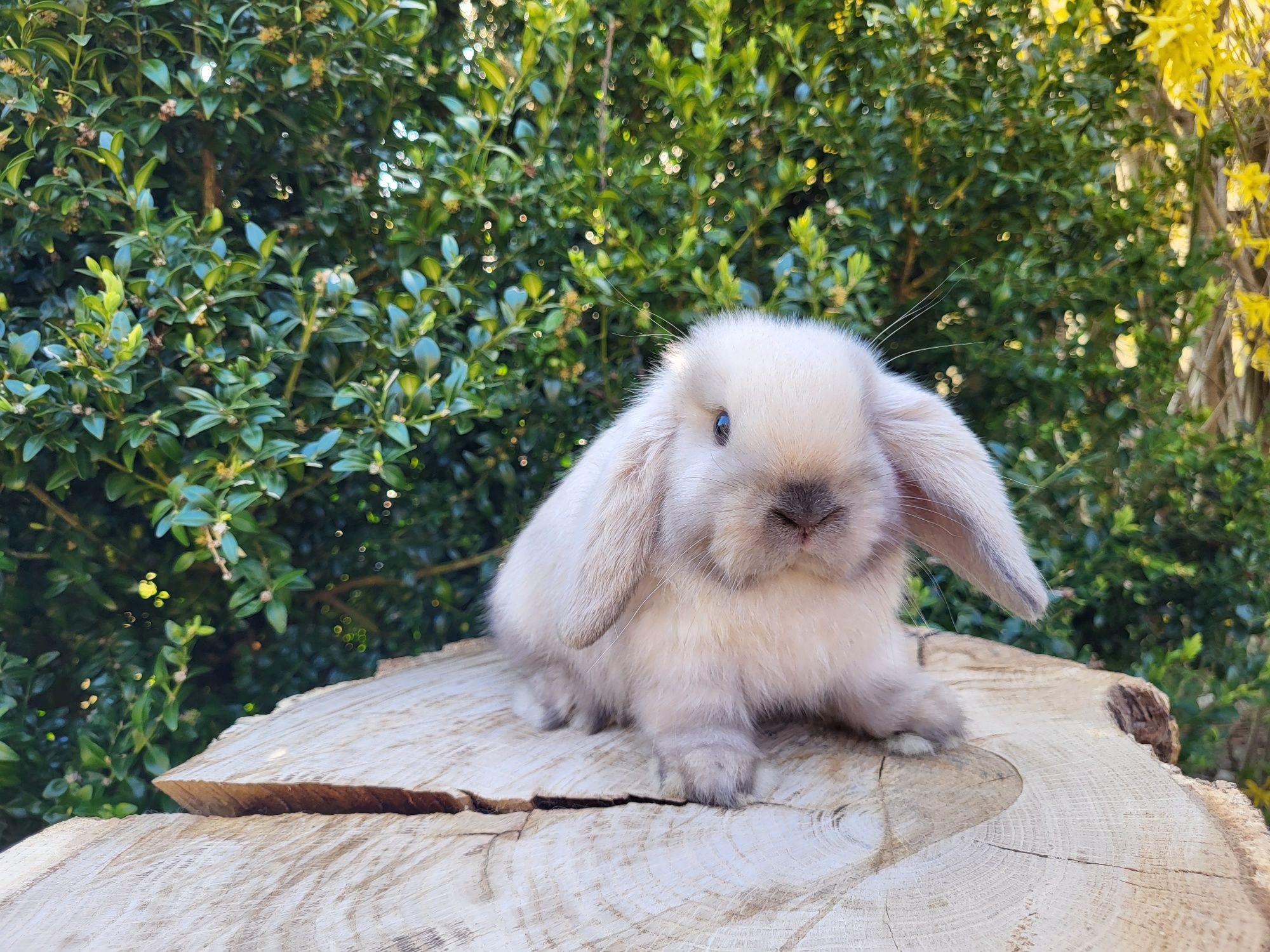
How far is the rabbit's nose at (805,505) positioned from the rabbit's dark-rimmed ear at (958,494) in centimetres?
26

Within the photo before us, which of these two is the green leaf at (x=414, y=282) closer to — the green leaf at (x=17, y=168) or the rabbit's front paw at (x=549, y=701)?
the green leaf at (x=17, y=168)

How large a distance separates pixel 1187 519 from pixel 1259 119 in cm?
185

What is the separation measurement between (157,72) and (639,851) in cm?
220

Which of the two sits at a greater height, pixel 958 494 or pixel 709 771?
pixel 958 494

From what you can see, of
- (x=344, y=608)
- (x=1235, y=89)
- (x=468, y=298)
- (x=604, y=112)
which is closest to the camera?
(x=468, y=298)

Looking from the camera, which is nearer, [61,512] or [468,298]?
[61,512]

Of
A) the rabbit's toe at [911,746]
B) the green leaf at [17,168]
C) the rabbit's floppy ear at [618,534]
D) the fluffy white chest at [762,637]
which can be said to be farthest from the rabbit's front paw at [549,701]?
the green leaf at [17,168]

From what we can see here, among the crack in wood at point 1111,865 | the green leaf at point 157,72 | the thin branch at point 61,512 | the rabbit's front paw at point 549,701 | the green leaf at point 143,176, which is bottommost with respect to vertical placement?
the crack in wood at point 1111,865

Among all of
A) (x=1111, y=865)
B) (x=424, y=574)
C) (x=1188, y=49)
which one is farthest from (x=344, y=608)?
(x=1188, y=49)

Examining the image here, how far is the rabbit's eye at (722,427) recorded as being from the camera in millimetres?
1732

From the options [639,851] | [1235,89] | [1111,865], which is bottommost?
[1111,865]

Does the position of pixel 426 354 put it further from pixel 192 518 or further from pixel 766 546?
pixel 766 546

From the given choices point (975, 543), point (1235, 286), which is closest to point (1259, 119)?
point (1235, 286)

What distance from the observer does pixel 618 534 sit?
176 centimetres
